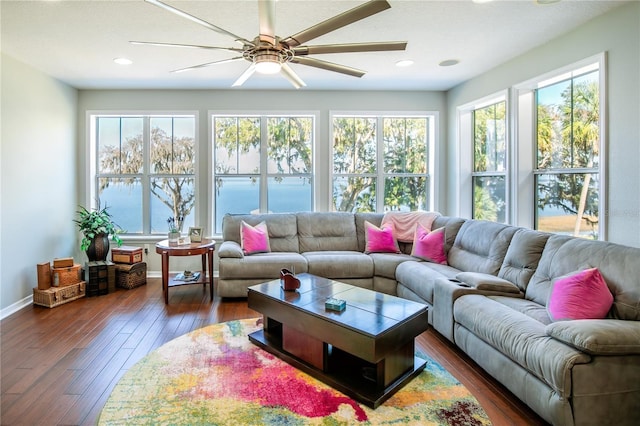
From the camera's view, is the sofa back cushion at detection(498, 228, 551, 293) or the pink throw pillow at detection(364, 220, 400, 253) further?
the pink throw pillow at detection(364, 220, 400, 253)

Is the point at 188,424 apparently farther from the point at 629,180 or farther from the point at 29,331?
the point at 629,180

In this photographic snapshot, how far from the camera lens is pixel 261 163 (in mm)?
5312

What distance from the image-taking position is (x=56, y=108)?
4.60 m

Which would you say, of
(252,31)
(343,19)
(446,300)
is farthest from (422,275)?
(252,31)

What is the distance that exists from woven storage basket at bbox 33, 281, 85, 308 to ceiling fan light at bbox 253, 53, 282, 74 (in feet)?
11.6

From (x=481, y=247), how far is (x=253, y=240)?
2.64 m

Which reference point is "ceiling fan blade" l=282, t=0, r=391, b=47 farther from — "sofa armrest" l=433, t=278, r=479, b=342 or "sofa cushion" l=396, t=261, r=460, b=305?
"sofa cushion" l=396, t=261, r=460, b=305

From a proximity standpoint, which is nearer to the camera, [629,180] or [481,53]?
[629,180]

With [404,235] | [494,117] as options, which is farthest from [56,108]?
[494,117]

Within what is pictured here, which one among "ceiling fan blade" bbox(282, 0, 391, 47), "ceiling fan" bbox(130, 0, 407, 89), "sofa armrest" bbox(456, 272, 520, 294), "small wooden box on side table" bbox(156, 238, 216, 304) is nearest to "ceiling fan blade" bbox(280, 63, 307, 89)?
"ceiling fan" bbox(130, 0, 407, 89)

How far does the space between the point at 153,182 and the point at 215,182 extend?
0.94 meters

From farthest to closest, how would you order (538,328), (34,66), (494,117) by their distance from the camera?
(494,117) → (34,66) → (538,328)

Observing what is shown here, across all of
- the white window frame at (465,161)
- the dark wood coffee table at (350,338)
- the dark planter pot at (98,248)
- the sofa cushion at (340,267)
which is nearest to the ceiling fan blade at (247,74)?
the dark wood coffee table at (350,338)

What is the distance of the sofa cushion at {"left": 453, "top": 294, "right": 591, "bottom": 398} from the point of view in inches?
71.1
